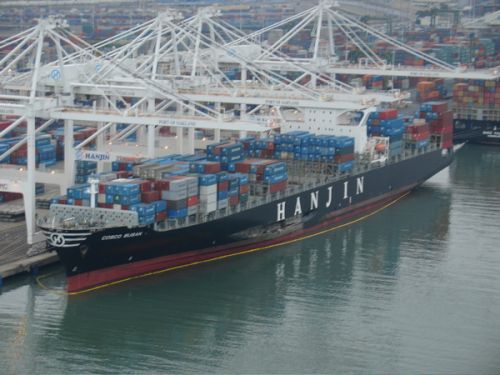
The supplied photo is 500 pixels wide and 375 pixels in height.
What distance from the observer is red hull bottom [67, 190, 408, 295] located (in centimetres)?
3531

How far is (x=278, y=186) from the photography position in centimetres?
4216

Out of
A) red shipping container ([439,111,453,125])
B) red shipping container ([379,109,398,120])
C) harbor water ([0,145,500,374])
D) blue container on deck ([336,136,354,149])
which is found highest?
red shipping container ([379,109,398,120])

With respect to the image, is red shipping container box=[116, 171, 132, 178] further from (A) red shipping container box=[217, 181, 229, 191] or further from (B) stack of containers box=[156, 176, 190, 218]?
(A) red shipping container box=[217, 181, 229, 191]

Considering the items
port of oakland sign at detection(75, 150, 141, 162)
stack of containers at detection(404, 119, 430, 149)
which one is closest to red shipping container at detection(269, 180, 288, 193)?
port of oakland sign at detection(75, 150, 141, 162)

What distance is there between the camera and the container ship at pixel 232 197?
35844 mm

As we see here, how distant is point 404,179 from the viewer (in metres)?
52.1

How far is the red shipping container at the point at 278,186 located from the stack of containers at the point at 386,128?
10259mm

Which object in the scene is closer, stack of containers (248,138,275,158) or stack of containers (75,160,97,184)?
stack of containers (75,160,97,184)

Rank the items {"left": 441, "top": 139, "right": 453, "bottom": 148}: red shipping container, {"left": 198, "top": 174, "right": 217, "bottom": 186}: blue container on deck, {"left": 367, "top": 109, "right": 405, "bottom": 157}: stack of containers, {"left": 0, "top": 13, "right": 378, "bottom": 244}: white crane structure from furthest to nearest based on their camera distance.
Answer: {"left": 441, "top": 139, "right": 453, "bottom": 148}: red shipping container, {"left": 367, "top": 109, "right": 405, "bottom": 157}: stack of containers, {"left": 0, "top": 13, "right": 378, "bottom": 244}: white crane structure, {"left": 198, "top": 174, "right": 217, "bottom": 186}: blue container on deck

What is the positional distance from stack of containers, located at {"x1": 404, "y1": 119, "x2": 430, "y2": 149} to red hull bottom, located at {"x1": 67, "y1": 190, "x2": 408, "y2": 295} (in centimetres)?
879

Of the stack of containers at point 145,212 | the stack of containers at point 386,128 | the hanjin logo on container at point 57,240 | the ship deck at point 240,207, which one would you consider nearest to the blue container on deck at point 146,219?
the stack of containers at point 145,212

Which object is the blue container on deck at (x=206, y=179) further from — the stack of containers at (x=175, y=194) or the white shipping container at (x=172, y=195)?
the white shipping container at (x=172, y=195)

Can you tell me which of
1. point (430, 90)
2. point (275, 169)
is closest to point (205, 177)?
point (275, 169)

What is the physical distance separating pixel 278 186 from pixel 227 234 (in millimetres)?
3438
